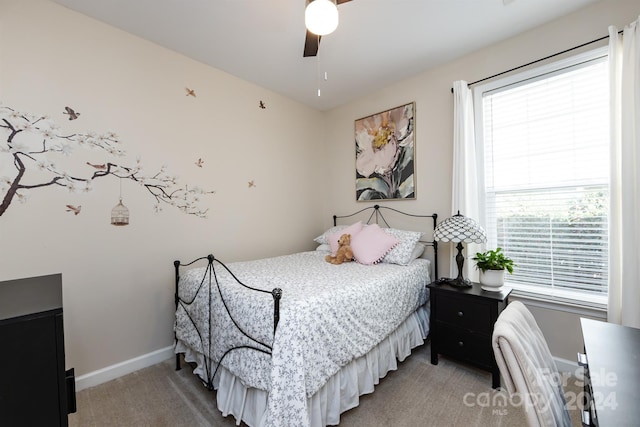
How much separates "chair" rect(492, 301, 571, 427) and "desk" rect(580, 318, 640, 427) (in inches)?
4.2

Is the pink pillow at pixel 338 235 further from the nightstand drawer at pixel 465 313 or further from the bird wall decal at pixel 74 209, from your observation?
the bird wall decal at pixel 74 209

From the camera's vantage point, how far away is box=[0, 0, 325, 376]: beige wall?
6.12ft

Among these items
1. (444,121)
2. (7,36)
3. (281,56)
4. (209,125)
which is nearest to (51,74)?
(7,36)

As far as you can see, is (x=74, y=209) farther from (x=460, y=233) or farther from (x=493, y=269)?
(x=493, y=269)

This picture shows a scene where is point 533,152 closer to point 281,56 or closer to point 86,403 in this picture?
point 281,56

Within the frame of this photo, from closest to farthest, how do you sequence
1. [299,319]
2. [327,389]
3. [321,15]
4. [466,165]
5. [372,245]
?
[321,15], [299,319], [327,389], [466,165], [372,245]

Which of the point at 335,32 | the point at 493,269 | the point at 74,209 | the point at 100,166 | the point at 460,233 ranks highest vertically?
the point at 335,32

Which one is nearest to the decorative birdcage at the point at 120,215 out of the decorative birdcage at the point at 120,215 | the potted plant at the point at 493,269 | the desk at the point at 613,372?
the decorative birdcage at the point at 120,215

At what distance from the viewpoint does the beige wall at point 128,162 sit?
1.86 meters

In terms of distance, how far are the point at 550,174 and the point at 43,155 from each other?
374 centimetres

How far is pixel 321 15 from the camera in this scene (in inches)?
50.7

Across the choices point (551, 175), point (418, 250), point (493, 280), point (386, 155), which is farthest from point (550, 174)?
point (386, 155)

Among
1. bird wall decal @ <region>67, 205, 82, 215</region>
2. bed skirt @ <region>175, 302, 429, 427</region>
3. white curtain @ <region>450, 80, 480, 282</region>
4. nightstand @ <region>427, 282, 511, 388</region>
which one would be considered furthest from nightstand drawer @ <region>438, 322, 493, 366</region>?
bird wall decal @ <region>67, 205, 82, 215</region>

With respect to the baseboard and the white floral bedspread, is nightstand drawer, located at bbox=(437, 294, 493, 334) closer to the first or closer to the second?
the white floral bedspread
